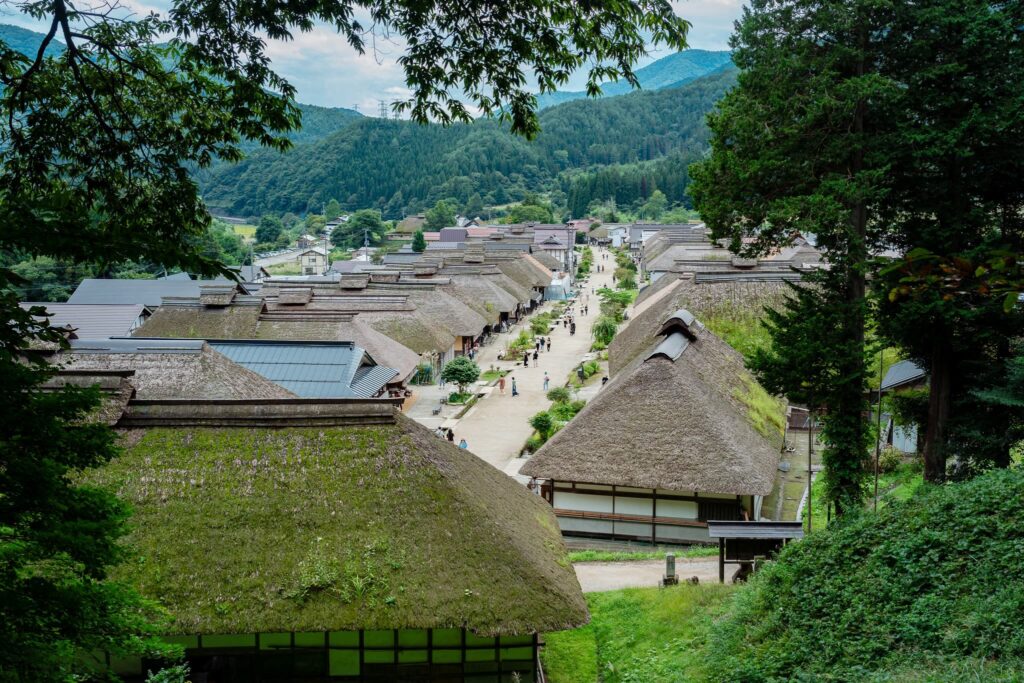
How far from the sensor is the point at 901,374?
89.8 ft

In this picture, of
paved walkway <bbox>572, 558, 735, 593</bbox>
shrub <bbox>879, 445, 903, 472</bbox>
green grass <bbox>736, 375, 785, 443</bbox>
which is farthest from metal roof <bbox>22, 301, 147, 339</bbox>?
shrub <bbox>879, 445, 903, 472</bbox>

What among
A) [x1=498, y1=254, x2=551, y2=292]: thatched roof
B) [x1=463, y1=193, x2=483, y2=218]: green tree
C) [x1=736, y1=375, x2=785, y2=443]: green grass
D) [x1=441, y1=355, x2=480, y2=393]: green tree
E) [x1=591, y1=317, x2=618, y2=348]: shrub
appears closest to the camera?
[x1=736, y1=375, x2=785, y2=443]: green grass

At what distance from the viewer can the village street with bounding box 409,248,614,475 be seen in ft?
101

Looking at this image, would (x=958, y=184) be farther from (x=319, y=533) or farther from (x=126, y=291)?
(x=126, y=291)

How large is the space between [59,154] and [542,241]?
328 ft

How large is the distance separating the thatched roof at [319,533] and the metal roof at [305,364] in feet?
40.2

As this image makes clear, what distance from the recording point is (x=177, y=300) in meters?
38.4

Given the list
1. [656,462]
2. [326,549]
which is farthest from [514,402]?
[326,549]

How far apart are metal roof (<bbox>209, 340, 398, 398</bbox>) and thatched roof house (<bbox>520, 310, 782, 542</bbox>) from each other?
324 inches

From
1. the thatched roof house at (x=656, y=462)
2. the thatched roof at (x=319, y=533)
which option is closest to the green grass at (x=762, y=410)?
the thatched roof house at (x=656, y=462)

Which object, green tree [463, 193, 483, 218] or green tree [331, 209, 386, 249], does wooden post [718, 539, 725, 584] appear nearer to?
green tree [331, 209, 386, 249]

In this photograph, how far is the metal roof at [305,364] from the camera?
1020 inches

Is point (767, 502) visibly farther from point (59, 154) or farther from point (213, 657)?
point (59, 154)

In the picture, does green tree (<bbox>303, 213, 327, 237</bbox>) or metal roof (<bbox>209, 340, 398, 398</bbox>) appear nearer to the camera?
metal roof (<bbox>209, 340, 398, 398</bbox>)
